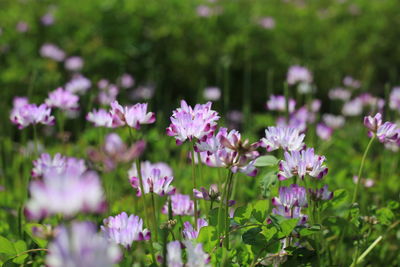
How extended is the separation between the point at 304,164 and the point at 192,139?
0.26 metres

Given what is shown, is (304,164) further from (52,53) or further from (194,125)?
(52,53)

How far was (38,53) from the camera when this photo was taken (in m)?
3.84

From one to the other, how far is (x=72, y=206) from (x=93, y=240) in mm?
58

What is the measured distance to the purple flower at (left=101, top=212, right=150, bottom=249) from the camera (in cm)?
103

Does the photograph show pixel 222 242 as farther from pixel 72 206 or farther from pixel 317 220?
pixel 72 206

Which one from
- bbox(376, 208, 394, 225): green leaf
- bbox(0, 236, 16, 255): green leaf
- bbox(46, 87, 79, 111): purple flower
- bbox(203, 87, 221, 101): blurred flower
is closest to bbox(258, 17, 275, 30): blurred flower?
bbox(203, 87, 221, 101): blurred flower

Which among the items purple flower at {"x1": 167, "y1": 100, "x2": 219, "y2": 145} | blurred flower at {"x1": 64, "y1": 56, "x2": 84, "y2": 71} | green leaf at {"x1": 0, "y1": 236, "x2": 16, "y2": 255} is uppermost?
blurred flower at {"x1": 64, "y1": 56, "x2": 84, "y2": 71}

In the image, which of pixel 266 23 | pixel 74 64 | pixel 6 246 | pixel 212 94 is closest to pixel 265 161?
→ pixel 6 246

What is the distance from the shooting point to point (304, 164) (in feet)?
3.71

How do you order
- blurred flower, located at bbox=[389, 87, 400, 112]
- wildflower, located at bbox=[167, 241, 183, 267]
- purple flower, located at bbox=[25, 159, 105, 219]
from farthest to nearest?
blurred flower, located at bbox=[389, 87, 400, 112] < wildflower, located at bbox=[167, 241, 183, 267] < purple flower, located at bbox=[25, 159, 105, 219]

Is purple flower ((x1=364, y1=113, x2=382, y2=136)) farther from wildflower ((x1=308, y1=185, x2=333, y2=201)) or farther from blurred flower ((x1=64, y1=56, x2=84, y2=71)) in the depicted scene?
blurred flower ((x1=64, y1=56, x2=84, y2=71))

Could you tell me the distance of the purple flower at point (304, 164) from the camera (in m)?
1.13

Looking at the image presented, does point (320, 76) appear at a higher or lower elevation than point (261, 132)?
higher

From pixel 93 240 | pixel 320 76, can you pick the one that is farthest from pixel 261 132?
pixel 93 240
